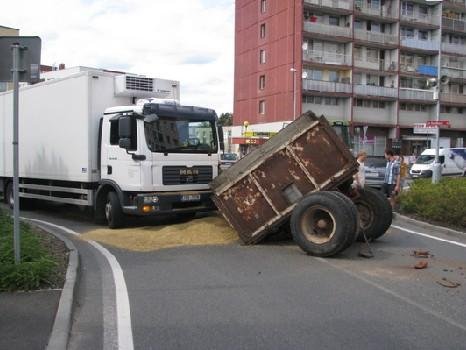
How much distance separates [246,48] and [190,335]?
6193 centimetres

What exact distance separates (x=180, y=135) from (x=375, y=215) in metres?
4.38

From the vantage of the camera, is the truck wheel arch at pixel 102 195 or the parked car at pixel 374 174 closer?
Result: the truck wheel arch at pixel 102 195

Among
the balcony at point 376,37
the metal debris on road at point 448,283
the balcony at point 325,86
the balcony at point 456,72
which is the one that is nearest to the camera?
the metal debris on road at point 448,283

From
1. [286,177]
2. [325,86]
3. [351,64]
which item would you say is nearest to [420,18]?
[351,64]

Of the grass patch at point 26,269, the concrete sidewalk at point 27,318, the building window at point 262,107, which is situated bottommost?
the concrete sidewalk at point 27,318

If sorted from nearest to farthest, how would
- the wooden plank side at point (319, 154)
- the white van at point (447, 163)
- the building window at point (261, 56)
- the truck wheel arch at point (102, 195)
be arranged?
1. the wooden plank side at point (319, 154)
2. the truck wheel arch at point (102, 195)
3. the white van at point (447, 163)
4. the building window at point (261, 56)

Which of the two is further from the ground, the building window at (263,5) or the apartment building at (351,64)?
the building window at (263,5)

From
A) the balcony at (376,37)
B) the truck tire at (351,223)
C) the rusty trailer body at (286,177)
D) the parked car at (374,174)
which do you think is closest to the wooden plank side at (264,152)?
the rusty trailer body at (286,177)

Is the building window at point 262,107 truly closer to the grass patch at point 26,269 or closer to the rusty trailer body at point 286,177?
the rusty trailer body at point 286,177

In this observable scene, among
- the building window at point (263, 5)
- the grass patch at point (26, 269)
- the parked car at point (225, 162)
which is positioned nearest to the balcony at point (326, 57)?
the building window at point (263, 5)

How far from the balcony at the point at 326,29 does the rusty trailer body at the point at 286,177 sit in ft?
164

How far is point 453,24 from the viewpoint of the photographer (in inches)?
2768

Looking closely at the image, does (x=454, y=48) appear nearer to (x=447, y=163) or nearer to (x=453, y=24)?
(x=453, y=24)

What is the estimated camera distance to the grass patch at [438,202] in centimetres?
1266
